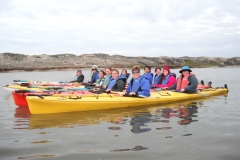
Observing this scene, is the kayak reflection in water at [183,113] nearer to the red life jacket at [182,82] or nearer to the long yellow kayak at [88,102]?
the long yellow kayak at [88,102]

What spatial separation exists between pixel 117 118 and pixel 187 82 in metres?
4.80

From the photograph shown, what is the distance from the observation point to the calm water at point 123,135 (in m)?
4.44

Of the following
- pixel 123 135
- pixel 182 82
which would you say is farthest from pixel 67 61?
pixel 123 135

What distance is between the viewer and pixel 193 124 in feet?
21.3

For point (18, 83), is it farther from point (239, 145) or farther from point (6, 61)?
point (6, 61)

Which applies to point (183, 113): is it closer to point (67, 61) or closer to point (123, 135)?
point (123, 135)

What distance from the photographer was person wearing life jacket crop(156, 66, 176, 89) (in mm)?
11836

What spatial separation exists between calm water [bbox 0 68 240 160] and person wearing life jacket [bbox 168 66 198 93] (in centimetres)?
252

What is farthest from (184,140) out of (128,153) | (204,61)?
(204,61)

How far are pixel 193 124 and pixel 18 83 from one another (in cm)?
1038

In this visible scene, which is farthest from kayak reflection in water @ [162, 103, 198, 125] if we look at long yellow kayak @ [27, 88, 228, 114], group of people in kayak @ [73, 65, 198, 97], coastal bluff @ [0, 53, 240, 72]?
coastal bluff @ [0, 53, 240, 72]

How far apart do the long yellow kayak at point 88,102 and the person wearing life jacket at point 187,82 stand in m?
0.75

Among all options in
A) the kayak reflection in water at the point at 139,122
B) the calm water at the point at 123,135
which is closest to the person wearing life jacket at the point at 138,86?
the calm water at the point at 123,135

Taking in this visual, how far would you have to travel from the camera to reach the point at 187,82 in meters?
10.9
